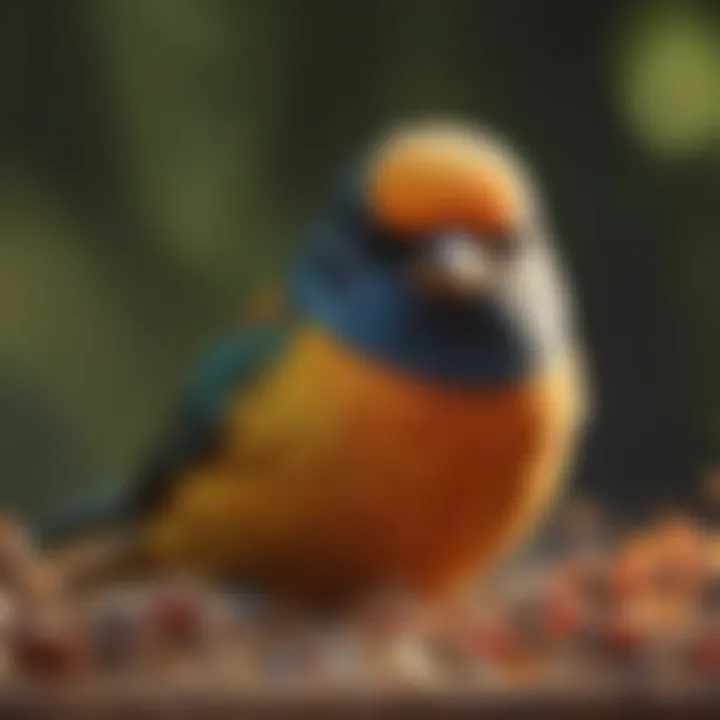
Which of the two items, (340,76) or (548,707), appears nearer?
(548,707)

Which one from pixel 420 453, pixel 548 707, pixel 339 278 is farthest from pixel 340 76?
pixel 548 707

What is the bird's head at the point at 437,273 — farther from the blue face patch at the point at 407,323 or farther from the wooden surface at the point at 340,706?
the wooden surface at the point at 340,706

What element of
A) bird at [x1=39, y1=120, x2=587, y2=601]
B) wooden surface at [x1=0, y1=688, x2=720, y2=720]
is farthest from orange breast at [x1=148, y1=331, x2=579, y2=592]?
wooden surface at [x1=0, y1=688, x2=720, y2=720]

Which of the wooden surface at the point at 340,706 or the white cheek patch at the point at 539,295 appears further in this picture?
the white cheek patch at the point at 539,295

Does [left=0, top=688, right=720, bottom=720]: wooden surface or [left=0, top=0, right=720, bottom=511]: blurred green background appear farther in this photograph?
[left=0, top=0, right=720, bottom=511]: blurred green background

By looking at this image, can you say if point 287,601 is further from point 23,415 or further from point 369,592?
point 23,415

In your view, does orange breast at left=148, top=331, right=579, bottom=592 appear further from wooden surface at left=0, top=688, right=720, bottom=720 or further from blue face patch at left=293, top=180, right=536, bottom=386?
wooden surface at left=0, top=688, right=720, bottom=720

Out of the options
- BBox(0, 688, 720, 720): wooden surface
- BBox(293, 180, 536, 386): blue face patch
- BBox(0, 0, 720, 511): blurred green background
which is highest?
BBox(0, 0, 720, 511): blurred green background

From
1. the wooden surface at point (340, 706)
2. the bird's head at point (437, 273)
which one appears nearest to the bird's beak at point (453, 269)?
the bird's head at point (437, 273)
